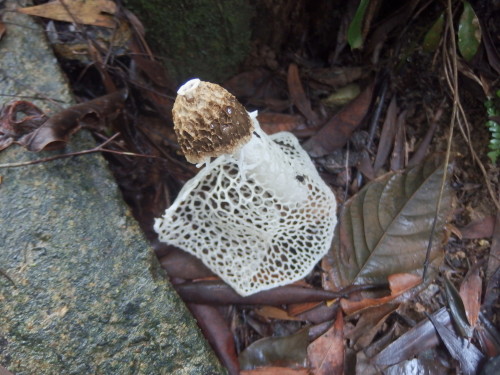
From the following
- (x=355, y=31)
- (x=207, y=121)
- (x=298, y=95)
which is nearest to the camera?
(x=207, y=121)

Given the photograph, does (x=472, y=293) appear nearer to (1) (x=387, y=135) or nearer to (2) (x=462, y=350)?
(2) (x=462, y=350)

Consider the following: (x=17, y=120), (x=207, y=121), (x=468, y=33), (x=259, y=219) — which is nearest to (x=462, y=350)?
(x=259, y=219)

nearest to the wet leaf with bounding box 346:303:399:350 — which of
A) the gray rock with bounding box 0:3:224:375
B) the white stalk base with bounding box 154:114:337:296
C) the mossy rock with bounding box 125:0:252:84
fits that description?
the white stalk base with bounding box 154:114:337:296

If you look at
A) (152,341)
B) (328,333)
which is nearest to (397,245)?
(328,333)

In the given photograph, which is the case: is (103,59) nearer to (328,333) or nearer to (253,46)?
(253,46)

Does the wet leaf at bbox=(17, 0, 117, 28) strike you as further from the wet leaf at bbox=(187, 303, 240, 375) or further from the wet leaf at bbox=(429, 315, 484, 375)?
the wet leaf at bbox=(429, 315, 484, 375)

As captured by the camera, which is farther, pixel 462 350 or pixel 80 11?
pixel 80 11

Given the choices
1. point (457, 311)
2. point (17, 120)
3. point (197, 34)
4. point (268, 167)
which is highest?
point (197, 34)
